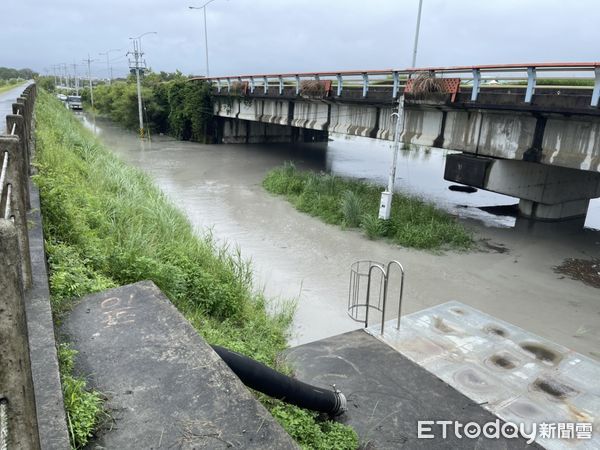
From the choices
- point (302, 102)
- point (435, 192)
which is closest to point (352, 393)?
point (435, 192)

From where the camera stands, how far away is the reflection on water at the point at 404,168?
17.4m

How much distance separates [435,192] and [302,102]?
25.2 ft

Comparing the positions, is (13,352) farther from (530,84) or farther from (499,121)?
(499,121)

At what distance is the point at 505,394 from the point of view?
5418 mm

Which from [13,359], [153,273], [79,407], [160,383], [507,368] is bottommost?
[507,368]

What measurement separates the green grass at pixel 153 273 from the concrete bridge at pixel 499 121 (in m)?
8.27

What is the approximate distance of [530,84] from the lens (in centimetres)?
1130

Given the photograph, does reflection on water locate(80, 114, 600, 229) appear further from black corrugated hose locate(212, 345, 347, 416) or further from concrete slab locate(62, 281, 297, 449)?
concrete slab locate(62, 281, 297, 449)

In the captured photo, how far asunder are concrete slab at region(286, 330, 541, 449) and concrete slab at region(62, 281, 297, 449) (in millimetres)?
1834

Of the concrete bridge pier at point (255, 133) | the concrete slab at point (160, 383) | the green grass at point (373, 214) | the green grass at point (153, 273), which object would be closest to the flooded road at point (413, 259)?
the green grass at point (373, 214)

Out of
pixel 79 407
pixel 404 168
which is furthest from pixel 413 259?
pixel 404 168

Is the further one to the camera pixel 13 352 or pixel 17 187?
pixel 17 187

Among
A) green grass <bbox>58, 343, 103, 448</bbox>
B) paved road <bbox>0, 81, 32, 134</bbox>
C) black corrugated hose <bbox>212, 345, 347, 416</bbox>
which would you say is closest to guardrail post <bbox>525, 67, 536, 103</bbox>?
black corrugated hose <bbox>212, 345, 347, 416</bbox>

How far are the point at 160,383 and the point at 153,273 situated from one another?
260cm
